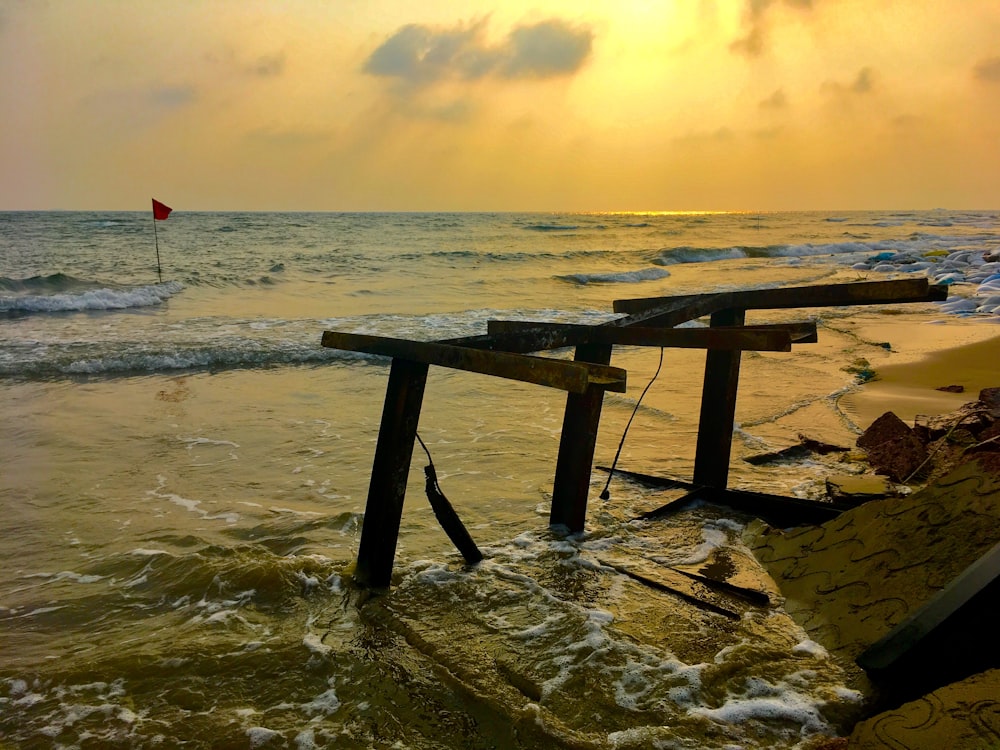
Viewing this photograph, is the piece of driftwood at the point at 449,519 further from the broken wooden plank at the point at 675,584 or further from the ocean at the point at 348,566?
the broken wooden plank at the point at 675,584

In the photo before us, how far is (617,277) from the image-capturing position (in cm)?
3356

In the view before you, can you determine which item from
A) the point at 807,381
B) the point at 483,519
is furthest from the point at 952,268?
the point at 483,519

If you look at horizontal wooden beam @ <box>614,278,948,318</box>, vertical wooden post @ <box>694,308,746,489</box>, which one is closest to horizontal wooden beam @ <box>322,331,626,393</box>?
horizontal wooden beam @ <box>614,278,948,318</box>

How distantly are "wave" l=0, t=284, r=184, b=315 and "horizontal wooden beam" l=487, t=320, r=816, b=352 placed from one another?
67.3ft

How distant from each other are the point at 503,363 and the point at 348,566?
89.8 inches

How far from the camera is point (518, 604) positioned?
4391 mm

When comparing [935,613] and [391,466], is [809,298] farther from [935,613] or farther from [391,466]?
[391,466]

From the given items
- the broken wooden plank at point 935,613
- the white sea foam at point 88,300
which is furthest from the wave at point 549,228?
the broken wooden plank at point 935,613

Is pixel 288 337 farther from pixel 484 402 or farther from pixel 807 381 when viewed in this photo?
pixel 807 381

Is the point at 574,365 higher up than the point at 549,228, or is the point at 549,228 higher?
the point at 549,228

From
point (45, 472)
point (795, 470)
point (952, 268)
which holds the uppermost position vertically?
point (952, 268)

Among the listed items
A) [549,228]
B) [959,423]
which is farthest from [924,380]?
[549,228]

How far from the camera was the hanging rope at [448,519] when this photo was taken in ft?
15.0

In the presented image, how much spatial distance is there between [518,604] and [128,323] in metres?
17.3
